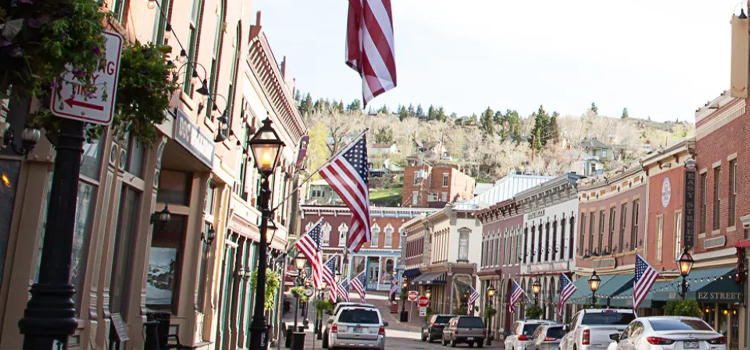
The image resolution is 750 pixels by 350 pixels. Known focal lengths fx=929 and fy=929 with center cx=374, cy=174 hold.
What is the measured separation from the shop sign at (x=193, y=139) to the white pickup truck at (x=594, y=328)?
10189mm

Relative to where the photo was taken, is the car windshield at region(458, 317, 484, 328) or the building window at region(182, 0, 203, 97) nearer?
the building window at region(182, 0, 203, 97)

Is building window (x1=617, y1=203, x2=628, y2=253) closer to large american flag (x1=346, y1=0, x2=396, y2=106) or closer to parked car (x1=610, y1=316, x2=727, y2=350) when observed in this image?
parked car (x1=610, y1=316, x2=727, y2=350)

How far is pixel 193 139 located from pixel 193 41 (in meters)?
2.00

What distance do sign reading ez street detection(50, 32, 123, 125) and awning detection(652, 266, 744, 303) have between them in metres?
24.0

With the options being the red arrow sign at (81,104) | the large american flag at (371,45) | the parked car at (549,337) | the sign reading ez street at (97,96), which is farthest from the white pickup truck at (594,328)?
the red arrow sign at (81,104)

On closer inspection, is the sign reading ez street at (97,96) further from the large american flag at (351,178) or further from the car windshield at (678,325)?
the large american flag at (351,178)

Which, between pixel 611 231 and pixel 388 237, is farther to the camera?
pixel 388 237

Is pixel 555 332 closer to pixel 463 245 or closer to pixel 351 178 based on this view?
pixel 351 178

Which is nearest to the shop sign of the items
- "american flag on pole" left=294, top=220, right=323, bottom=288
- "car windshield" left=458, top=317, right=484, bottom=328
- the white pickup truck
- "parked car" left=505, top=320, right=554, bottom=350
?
the white pickup truck

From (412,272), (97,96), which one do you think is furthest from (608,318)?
(412,272)

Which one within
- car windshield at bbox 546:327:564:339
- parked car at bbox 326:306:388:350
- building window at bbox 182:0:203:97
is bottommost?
parked car at bbox 326:306:388:350

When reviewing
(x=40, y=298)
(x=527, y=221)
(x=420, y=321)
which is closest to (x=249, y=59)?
(x=40, y=298)

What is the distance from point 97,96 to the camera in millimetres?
7137

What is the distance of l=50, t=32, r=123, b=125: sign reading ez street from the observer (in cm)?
693
